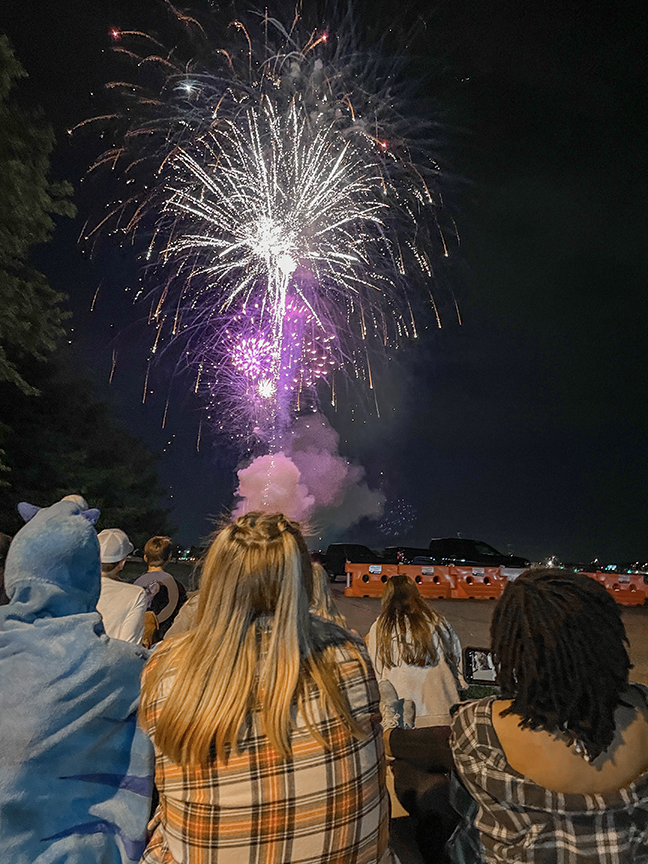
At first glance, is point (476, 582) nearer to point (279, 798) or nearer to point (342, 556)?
point (342, 556)

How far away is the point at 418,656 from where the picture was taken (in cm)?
421

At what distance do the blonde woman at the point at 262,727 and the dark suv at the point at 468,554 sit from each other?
21.9 meters

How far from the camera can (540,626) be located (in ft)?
6.55

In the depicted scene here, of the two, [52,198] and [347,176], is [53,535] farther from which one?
[347,176]

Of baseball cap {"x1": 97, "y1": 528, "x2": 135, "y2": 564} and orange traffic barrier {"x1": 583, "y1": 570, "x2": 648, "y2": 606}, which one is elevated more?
orange traffic barrier {"x1": 583, "y1": 570, "x2": 648, "y2": 606}

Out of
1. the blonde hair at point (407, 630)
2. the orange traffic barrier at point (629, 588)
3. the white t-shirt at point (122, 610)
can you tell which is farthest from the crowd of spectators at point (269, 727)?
the orange traffic barrier at point (629, 588)

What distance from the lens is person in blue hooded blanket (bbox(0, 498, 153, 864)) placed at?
1884mm

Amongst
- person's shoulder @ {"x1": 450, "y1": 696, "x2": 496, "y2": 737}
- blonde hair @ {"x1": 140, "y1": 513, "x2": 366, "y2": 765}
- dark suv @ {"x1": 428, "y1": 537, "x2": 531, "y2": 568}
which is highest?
dark suv @ {"x1": 428, "y1": 537, "x2": 531, "y2": 568}

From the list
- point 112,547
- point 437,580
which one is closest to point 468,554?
point 437,580

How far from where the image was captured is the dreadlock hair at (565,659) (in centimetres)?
189

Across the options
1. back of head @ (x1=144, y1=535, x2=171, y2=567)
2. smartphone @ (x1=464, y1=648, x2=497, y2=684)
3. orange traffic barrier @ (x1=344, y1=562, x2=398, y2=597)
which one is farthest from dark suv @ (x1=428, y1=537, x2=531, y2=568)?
smartphone @ (x1=464, y1=648, x2=497, y2=684)

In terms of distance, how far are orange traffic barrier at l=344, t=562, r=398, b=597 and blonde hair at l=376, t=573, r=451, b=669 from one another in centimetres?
1411

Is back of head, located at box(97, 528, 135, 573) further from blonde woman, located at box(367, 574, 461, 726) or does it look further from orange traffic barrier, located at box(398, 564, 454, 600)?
orange traffic barrier, located at box(398, 564, 454, 600)

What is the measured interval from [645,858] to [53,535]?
7.87 feet
